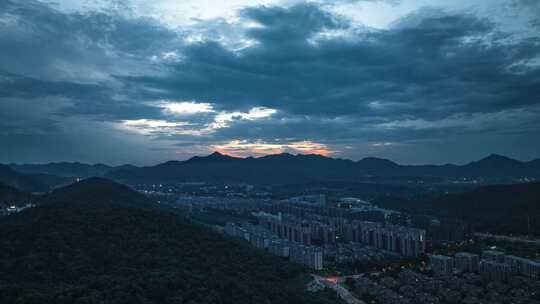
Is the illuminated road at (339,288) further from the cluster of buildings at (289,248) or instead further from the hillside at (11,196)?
the hillside at (11,196)

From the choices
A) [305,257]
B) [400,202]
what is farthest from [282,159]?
[305,257]

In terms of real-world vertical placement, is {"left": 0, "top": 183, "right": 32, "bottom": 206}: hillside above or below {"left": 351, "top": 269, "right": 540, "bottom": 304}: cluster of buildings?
above

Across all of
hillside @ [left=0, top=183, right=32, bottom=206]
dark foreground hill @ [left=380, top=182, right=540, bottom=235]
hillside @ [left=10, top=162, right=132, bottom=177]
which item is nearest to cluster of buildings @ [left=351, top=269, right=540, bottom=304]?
dark foreground hill @ [left=380, top=182, right=540, bottom=235]

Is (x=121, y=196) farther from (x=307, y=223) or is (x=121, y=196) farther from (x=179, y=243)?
(x=179, y=243)

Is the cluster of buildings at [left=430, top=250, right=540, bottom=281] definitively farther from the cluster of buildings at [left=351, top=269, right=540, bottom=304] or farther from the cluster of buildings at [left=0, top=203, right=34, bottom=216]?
the cluster of buildings at [left=0, top=203, right=34, bottom=216]

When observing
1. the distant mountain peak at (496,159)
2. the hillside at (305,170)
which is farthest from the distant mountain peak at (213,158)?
the distant mountain peak at (496,159)

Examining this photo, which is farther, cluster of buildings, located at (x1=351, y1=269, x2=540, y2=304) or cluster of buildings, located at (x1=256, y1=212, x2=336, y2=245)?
cluster of buildings, located at (x1=256, y1=212, x2=336, y2=245)

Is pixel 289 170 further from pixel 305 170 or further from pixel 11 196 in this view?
pixel 11 196
